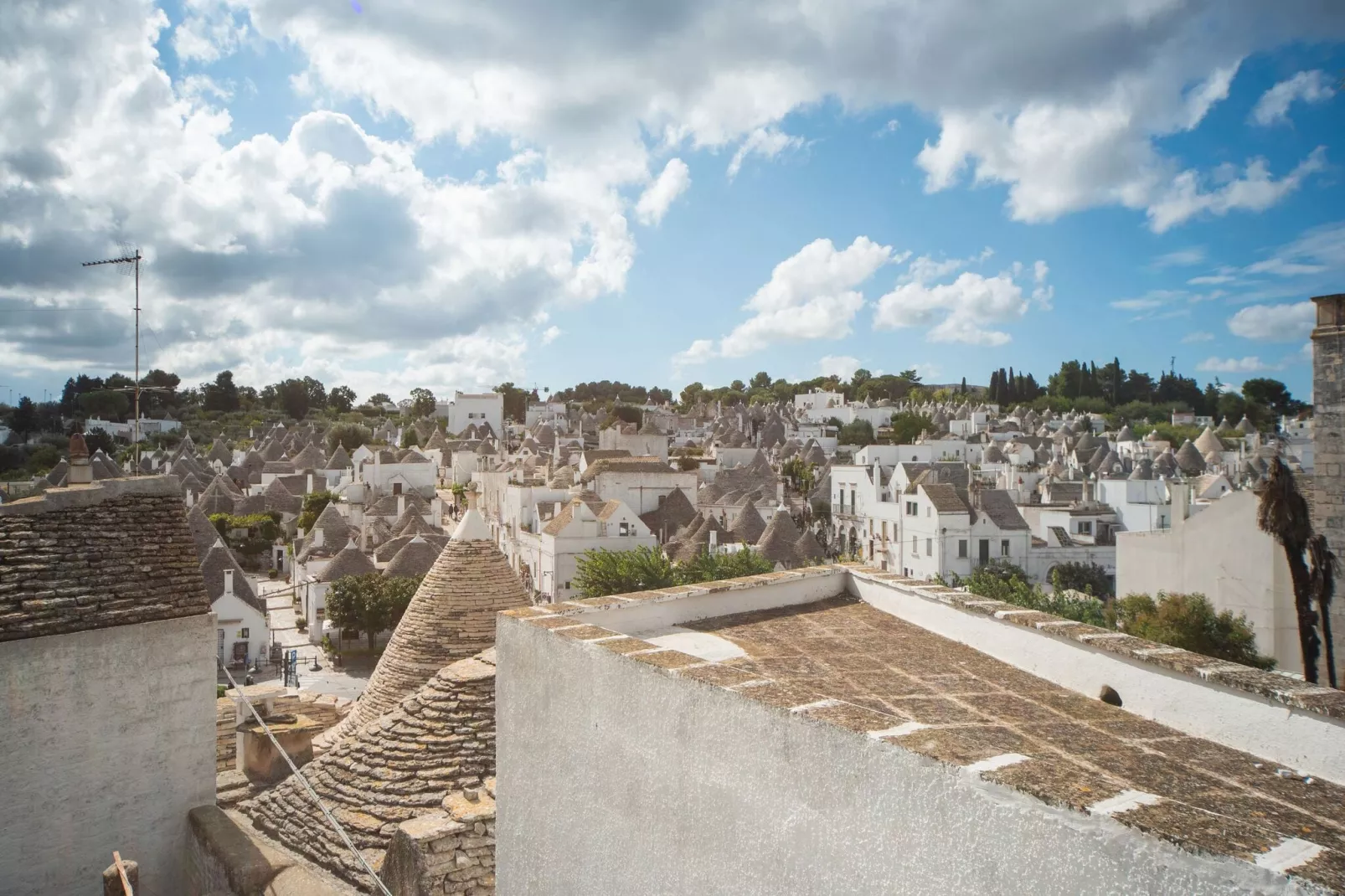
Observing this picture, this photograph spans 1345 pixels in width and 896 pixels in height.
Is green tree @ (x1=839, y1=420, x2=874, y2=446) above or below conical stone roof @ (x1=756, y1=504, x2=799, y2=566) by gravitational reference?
above

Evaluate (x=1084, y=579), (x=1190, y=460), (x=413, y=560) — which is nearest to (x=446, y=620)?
(x=413, y=560)

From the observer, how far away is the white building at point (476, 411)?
98.7 m

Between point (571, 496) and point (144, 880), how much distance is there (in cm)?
3147

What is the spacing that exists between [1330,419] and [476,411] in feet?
304

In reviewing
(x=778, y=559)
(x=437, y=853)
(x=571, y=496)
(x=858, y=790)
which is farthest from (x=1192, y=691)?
(x=571, y=496)

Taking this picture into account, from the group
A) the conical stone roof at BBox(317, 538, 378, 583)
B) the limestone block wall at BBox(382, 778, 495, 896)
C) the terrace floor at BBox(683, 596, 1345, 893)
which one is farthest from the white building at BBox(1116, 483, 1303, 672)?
the conical stone roof at BBox(317, 538, 378, 583)

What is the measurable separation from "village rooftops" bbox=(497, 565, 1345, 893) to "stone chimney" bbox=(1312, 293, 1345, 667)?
9.27 meters

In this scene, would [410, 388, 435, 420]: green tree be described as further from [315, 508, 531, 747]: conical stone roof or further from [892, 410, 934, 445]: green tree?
[315, 508, 531, 747]: conical stone roof

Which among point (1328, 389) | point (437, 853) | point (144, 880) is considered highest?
point (1328, 389)

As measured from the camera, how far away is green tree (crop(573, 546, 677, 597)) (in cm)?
2789

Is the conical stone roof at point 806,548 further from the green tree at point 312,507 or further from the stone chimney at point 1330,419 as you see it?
the green tree at point 312,507

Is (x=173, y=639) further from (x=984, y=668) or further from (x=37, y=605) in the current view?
(x=984, y=668)

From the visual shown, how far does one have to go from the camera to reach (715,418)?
351 ft

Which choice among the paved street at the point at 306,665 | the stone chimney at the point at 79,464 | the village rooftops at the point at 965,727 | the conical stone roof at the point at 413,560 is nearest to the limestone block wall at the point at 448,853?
the village rooftops at the point at 965,727
